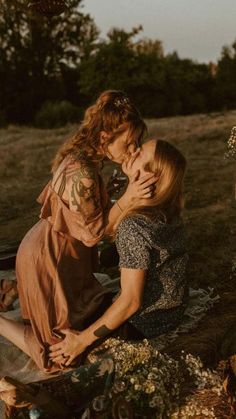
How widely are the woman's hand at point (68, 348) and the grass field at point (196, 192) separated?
1.73m

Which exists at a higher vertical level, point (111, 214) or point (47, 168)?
point (111, 214)

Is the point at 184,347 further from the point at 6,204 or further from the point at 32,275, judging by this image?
the point at 6,204

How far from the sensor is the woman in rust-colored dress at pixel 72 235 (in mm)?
3707

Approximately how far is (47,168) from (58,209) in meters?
10.6

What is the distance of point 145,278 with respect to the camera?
3.33 meters

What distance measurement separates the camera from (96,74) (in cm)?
3803

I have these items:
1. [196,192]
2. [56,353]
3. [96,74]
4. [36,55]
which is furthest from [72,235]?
[36,55]

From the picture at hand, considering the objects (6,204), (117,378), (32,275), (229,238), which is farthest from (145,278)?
(6,204)

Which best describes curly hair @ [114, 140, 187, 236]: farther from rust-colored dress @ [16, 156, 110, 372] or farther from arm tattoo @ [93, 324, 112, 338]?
arm tattoo @ [93, 324, 112, 338]

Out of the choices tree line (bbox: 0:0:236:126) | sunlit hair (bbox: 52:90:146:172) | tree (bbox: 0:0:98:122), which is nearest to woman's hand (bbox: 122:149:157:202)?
sunlit hair (bbox: 52:90:146:172)

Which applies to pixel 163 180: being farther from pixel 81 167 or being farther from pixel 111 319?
pixel 111 319

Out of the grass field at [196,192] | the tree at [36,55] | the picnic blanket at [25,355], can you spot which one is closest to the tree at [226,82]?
the tree at [36,55]

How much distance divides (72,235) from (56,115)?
1133 inches

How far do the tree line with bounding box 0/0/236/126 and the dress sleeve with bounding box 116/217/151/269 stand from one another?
30.8 m
